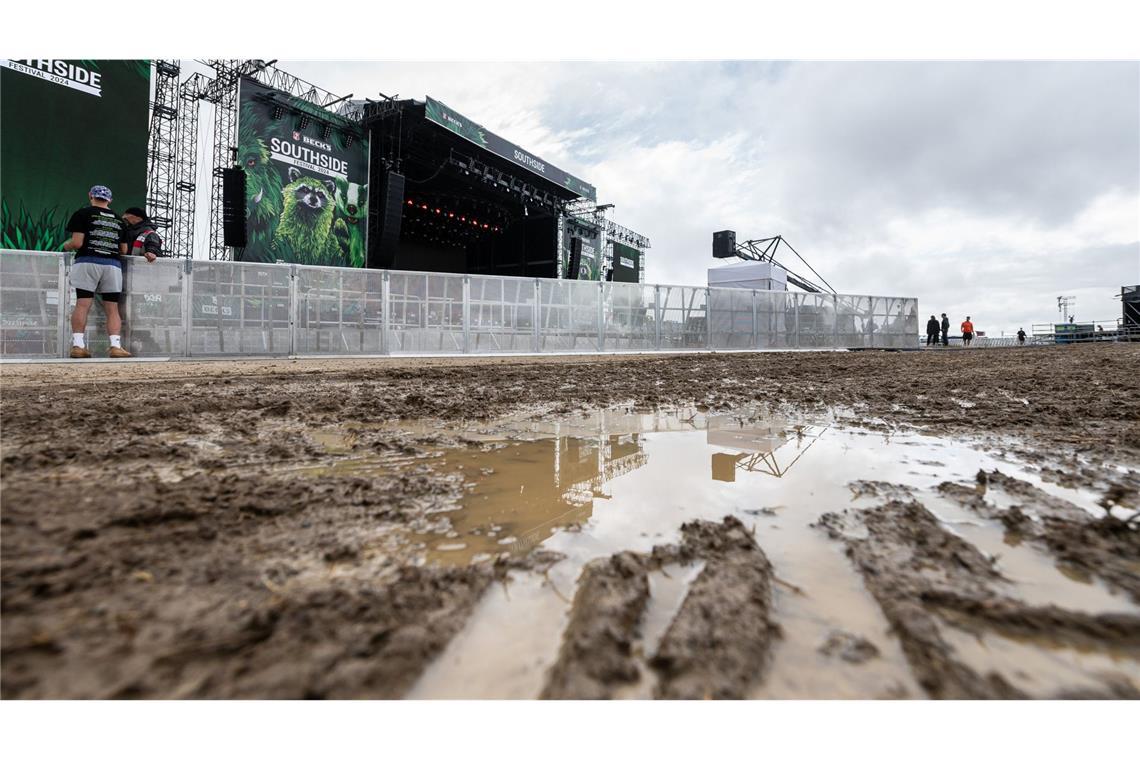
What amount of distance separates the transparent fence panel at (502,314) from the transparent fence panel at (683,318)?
447 centimetres

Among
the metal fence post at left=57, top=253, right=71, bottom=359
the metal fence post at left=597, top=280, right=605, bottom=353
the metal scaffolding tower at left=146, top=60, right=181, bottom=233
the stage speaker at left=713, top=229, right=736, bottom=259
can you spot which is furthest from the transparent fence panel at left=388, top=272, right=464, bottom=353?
the stage speaker at left=713, top=229, right=736, bottom=259

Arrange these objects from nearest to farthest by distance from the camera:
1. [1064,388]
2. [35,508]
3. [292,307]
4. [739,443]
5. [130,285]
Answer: [35,508] → [739,443] → [1064,388] → [130,285] → [292,307]

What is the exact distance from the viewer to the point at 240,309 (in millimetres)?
9641

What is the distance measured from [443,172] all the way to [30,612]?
21.8 m

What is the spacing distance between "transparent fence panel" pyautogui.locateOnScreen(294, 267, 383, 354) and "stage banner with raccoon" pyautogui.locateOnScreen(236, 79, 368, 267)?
540 cm

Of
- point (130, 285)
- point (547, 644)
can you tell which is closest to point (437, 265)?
point (130, 285)

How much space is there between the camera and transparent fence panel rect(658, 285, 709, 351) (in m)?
15.2

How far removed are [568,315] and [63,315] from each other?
388 inches

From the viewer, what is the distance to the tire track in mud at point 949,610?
2.42 ft

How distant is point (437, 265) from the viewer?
28516mm

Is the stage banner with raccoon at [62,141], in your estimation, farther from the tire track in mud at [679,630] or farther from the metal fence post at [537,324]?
the tire track in mud at [679,630]

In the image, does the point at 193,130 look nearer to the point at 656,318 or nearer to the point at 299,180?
the point at 299,180

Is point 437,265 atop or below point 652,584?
atop

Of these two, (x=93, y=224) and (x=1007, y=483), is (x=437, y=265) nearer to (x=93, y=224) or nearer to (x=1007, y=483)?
(x=93, y=224)
